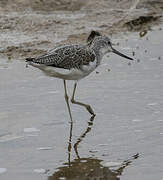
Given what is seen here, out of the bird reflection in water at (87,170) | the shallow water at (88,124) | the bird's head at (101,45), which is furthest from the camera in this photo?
the bird's head at (101,45)

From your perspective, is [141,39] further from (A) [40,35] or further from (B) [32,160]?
(B) [32,160]

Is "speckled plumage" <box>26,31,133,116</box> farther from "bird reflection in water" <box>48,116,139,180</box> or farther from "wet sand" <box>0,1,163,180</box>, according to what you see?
"bird reflection in water" <box>48,116,139,180</box>

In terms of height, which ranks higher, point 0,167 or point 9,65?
point 9,65

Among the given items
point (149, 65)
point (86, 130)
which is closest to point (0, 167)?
point (86, 130)

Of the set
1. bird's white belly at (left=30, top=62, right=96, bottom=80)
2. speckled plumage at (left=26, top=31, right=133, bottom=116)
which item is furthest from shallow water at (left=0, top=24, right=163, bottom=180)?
bird's white belly at (left=30, top=62, right=96, bottom=80)

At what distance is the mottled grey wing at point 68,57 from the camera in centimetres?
802

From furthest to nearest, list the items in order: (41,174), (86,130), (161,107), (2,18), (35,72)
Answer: (2,18), (35,72), (161,107), (86,130), (41,174)

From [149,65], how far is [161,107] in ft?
7.43

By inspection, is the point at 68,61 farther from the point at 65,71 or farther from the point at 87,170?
the point at 87,170

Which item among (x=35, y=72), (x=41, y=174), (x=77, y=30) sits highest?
(x=77, y=30)

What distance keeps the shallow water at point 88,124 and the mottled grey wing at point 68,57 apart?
0.77 metres

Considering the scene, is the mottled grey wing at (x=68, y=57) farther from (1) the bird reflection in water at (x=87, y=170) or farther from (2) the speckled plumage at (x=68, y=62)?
(1) the bird reflection in water at (x=87, y=170)

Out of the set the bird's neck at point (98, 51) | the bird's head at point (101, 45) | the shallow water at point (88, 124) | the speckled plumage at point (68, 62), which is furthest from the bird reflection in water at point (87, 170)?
the bird's head at point (101, 45)

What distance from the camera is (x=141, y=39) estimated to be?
12.3 metres
